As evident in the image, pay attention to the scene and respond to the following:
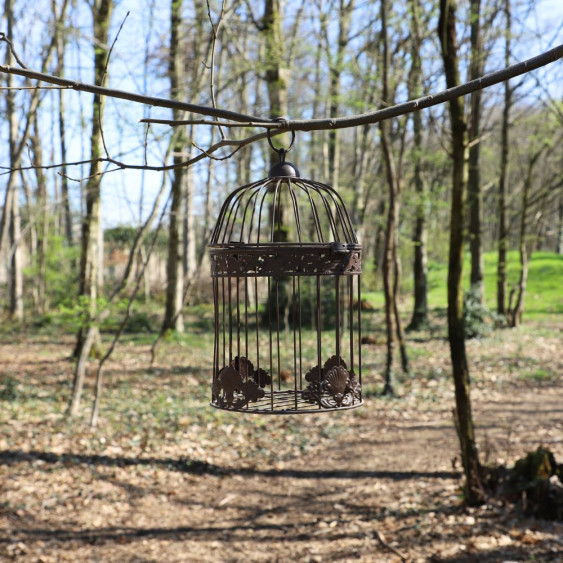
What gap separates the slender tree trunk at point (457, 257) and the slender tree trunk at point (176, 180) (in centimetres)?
366

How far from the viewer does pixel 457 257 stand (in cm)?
566

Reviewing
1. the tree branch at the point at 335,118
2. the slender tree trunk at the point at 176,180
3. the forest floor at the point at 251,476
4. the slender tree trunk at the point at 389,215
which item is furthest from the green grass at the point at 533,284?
the tree branch at the point at 335,118

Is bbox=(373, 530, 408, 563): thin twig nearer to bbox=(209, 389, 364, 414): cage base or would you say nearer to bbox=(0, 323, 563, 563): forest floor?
bbox=(0, 323, 563, 563): forest floor

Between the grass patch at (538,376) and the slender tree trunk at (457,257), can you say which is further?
the grass patch at (538,376)

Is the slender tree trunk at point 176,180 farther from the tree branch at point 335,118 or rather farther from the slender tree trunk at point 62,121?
the tree branch at point 335,118

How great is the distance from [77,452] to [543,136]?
543 inches

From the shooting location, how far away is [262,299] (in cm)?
2084

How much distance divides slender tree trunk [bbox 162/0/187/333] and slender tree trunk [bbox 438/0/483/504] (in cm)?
366

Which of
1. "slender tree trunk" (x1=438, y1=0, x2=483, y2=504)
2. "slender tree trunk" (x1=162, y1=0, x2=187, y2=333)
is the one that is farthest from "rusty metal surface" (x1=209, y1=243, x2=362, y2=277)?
"slender tree trunk" (x1=162, y1=0, x2=187, y2=333)

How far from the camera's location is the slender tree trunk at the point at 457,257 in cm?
538

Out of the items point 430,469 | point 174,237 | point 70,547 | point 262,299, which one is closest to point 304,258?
point 70,547

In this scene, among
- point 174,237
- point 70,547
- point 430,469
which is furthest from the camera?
point 174,237

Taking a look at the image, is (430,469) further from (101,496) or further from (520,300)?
(520,300)

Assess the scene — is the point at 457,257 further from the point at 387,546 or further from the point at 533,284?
the point at 533,284
